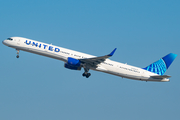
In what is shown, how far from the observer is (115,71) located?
56656 millimetres

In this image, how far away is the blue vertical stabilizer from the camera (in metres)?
61.4

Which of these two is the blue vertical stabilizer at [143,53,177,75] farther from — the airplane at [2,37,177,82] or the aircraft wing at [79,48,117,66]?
the aircraft wing at [79,48,117,66]

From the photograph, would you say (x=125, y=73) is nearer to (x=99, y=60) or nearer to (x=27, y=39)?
(x=99, y=60)

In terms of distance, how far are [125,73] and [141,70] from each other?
3.89m

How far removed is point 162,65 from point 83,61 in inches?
750

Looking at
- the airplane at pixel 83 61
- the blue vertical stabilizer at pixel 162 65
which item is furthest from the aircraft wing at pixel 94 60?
the blue vertical stabilizer at pixel 162 65

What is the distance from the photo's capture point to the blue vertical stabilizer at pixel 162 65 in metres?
61.4

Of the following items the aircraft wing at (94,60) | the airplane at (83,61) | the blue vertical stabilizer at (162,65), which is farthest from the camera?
the blue vertical stabilizer at (162,65)

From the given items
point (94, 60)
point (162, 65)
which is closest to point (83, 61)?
point (94, 60)

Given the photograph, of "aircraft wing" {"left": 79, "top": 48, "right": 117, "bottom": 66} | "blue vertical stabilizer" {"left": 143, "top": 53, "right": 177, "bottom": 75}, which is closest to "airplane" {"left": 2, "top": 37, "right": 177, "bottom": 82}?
"aircraft wing" {"left": 79, "top": 48, "right": 117, "bottom": 66}

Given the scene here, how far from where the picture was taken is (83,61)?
180 ft

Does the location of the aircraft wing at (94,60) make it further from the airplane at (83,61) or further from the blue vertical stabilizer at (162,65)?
the blue vertical stabilizer at (162,65)

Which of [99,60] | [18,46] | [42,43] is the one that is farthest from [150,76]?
[18,46]

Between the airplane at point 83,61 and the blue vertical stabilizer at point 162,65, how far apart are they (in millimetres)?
1520
